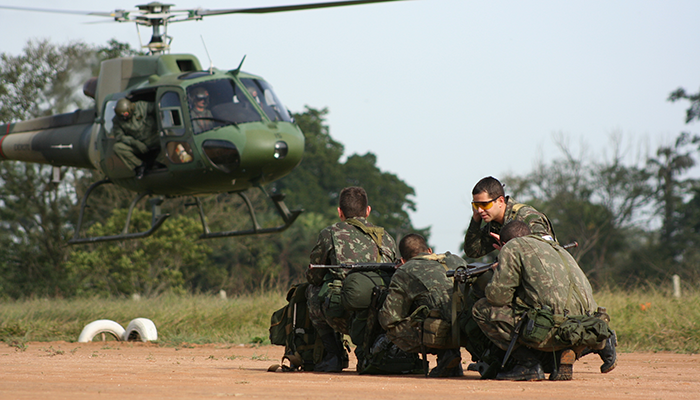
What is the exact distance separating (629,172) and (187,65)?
93.2ft

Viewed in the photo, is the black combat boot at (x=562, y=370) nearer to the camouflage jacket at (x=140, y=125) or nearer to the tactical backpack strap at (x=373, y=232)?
the tactical backpack strap at (x=373, y=232)

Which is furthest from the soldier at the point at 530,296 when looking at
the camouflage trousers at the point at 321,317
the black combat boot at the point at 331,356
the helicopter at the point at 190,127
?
the helicopter at the point at 190,127

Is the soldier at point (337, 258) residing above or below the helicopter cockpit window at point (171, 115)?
below

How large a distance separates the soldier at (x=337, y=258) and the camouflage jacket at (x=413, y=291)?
1.55 feet

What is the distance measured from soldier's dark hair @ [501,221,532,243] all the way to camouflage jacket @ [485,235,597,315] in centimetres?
10

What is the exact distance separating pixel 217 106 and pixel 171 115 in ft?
2.37

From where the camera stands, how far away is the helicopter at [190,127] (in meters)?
12.3

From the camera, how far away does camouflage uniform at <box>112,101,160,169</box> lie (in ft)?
42.0

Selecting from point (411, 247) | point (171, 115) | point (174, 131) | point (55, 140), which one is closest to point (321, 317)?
point (411, 247)

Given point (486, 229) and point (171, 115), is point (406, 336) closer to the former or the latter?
point (486, 229)

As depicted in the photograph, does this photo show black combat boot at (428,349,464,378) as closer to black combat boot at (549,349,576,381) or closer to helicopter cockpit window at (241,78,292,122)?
black combat boot at (549,349,576,381)

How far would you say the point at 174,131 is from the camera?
12406 mm

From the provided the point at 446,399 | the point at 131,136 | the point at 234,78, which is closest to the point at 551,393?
the point at 446,399

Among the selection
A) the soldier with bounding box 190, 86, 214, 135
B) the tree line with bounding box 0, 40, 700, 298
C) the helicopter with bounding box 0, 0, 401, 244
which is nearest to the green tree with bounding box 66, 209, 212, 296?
the tree line with bounding box 0, 40, 700, 298
